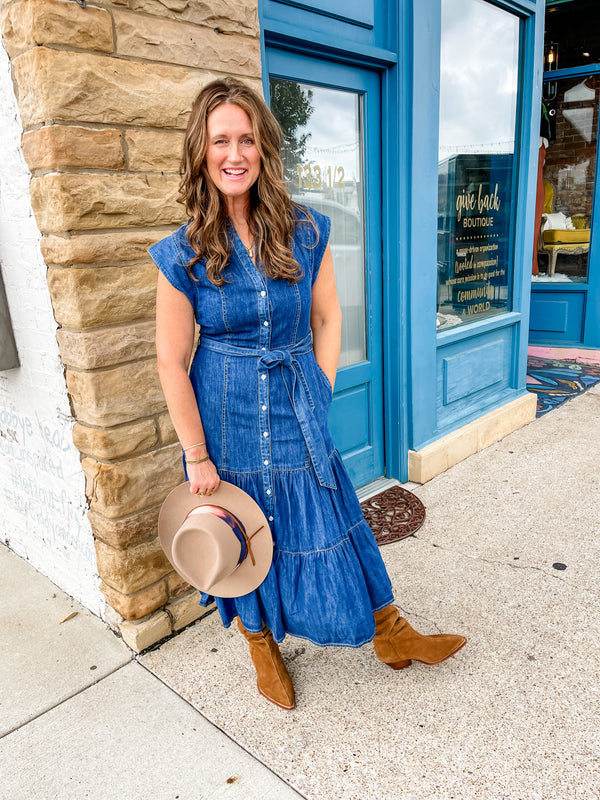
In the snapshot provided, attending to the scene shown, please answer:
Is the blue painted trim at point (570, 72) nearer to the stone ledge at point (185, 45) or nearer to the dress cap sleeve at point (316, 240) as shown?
the stone ledge at point (185, 45)

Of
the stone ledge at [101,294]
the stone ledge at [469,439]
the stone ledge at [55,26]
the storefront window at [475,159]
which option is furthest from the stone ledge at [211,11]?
the stone ledge at [469,439]

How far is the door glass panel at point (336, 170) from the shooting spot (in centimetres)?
318

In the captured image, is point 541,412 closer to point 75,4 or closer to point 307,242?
point 307,242

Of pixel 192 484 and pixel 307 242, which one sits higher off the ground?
pixel 307 242

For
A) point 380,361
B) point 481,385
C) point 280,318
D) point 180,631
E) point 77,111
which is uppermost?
point 77,111

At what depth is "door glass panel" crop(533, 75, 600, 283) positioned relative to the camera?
22.3ft

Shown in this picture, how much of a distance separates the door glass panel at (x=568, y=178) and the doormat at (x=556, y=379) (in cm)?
105

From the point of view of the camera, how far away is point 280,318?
1941 mm

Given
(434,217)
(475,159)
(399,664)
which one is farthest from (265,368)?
(475,159)

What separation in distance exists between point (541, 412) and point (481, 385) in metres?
1.00

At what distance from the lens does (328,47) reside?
308 centimetres

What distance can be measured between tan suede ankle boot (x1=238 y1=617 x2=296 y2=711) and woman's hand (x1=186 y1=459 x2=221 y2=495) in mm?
581

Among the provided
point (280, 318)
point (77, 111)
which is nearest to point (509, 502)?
point (280, 318)

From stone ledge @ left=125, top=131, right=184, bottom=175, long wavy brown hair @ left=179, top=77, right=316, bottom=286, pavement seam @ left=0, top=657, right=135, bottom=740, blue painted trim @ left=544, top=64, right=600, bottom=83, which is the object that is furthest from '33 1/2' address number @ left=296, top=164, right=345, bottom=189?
blue painted trim @ left=544, top=64, right=600, bottom=83
